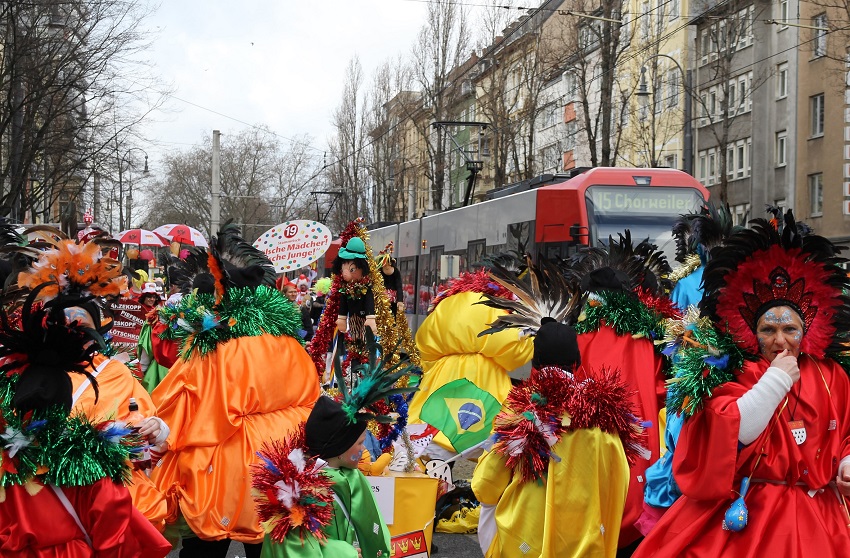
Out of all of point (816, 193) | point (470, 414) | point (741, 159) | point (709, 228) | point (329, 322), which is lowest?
point (470, 414)

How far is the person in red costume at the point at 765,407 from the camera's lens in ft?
12.4

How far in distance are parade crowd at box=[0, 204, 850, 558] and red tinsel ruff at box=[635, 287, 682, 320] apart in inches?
1.6

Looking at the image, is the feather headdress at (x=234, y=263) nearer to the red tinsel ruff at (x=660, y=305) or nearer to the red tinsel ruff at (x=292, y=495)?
the red tinsel ruff at (x=292, y=495)

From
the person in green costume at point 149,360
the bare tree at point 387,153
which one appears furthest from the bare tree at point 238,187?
the person in green costume at point 149,360

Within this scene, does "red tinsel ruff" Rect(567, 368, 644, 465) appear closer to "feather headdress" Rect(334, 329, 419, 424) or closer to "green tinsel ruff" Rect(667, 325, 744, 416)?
"green tinsel ruff" Rect(667, 325, 744, 416)

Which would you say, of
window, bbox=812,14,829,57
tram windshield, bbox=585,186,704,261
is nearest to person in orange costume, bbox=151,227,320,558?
tram windshield, bbox=585,186,704,261

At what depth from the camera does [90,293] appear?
4371 millimetres

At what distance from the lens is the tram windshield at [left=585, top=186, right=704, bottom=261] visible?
14922 mm

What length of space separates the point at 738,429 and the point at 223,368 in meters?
2.79

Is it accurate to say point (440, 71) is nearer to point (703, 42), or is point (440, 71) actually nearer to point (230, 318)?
point (703, 42)

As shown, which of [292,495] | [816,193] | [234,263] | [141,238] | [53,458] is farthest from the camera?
[816,193]

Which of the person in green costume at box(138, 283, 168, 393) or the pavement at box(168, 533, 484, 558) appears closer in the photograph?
the pavement at box(168, 533, 484, 558)

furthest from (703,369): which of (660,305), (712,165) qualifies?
(712,165)

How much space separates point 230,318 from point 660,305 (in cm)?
240
